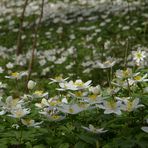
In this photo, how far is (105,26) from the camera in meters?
14.2

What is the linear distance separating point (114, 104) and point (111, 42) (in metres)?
8.56

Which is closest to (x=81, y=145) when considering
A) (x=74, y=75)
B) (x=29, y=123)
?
(x=29, y=123)

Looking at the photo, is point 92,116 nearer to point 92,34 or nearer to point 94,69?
point 94,69

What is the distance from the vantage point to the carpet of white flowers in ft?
11.1

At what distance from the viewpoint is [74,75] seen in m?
9.55

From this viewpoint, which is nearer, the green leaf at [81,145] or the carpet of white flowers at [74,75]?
the green leaf at [81,145]

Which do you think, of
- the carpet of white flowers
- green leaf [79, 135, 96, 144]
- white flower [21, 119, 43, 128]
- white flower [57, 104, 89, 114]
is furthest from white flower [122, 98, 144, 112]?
white flower [21, 119, 43, 128]

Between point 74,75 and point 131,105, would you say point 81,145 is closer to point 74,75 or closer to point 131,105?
point 131,105

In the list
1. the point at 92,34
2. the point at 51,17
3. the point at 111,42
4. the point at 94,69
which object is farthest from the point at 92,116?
the point at 51,17

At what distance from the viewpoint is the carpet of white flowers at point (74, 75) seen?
3.38 metres

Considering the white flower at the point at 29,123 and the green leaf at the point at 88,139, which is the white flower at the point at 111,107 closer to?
the green leaf at the point at 88,139

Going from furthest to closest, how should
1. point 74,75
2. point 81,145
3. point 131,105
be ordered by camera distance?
point 74,75
point 131,105
point 81,145

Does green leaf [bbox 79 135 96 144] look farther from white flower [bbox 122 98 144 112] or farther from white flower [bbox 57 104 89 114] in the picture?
white flower [bbox 122 98 144 112]

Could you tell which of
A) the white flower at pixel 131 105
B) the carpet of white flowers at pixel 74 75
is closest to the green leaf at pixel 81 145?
the carpet of white flowers at pixel 74 75
